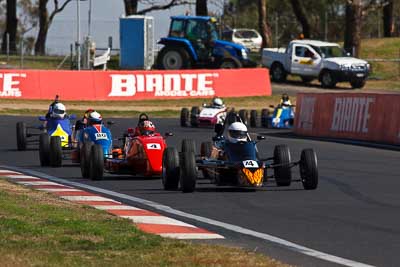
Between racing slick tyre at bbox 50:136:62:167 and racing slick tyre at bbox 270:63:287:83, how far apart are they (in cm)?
3442

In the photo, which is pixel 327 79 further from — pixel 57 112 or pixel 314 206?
pixel 314 206

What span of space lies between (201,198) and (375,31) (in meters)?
85.9

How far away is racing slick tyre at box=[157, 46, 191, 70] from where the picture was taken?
53.4m

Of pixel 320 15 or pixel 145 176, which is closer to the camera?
pixel 145 176

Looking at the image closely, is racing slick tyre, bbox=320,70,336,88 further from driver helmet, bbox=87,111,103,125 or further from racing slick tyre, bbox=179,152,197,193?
racing slick tyre, bbox=179,152,197,193

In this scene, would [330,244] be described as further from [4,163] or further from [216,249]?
[4,163]

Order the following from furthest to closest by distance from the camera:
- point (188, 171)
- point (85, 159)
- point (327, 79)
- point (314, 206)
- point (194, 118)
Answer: point (327, 79) → point (194, 118) → point (85, 159) → point (188, 171) → point (314, 206)

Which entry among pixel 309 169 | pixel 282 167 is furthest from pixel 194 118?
pixel 309 169

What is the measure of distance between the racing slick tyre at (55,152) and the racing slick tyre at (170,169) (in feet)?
16.0

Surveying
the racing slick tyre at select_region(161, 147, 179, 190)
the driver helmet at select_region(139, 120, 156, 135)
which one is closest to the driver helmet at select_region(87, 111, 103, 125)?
the driver helmet at select_region(139, 120, 156, 135)

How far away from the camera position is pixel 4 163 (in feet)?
76.7

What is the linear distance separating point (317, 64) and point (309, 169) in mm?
36871

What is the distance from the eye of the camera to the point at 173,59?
53688mm

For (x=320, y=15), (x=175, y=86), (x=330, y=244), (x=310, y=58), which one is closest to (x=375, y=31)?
(x=320, y=15)
